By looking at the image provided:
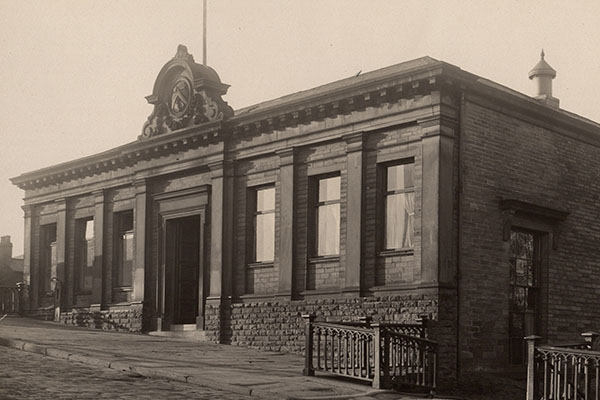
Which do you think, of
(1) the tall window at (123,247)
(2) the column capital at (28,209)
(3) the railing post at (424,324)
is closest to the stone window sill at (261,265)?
(3) the railing post at (424,324)

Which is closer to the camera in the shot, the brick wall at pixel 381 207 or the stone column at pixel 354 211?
the brick wall at pixel 381 207

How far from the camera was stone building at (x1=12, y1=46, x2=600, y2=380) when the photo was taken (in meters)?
17.0

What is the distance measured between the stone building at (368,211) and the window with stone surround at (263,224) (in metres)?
0.04

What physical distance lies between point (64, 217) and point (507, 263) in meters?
14.4

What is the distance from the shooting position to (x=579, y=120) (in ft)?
64.6

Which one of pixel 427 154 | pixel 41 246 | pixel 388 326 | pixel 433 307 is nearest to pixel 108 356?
pixel 388 326

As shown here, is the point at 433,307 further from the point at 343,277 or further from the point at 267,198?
the point at 267,198

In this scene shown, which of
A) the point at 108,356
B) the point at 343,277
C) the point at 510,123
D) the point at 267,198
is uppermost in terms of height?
the point at 510,123

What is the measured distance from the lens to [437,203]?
1670cm

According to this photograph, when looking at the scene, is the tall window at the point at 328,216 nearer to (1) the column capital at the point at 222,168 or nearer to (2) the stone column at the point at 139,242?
(1) the column capital at the point at 222,168

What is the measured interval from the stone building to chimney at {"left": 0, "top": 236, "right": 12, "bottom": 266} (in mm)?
20420

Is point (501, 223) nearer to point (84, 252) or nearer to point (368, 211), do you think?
point (368, 211)

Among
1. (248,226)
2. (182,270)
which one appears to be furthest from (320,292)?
(182,270)

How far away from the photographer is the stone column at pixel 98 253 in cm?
2520
